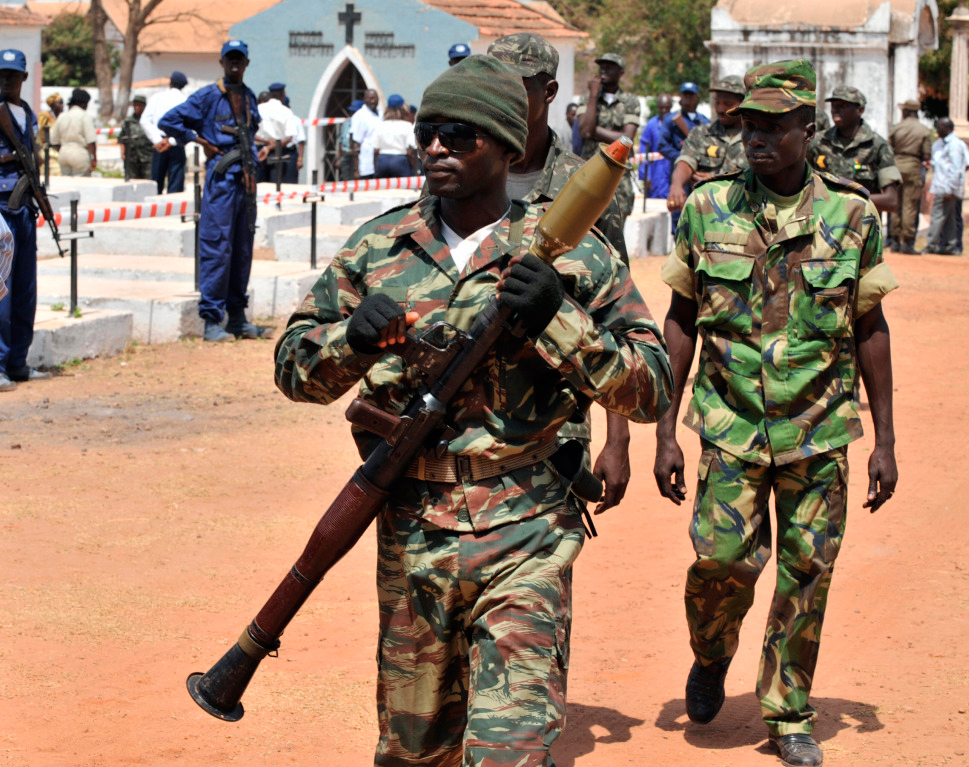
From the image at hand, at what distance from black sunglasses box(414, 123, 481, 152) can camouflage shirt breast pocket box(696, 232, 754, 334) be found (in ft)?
4.67

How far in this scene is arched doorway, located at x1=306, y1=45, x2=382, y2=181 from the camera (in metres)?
29.0

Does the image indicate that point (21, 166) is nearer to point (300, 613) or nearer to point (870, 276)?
point (300, 613)

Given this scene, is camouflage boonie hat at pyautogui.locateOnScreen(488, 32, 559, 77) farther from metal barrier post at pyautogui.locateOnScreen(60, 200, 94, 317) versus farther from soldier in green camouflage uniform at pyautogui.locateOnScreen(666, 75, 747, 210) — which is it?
metal barrier post at pyautogui.locateOnScreen(60, 200, 94, 317)

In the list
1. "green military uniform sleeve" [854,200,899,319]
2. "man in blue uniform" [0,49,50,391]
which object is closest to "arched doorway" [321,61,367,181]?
"man in blue uniform" [0,49,50,391]

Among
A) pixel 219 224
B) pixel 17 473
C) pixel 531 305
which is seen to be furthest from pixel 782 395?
pixel 219 224

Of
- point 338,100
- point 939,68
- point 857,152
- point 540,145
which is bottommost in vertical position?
point 540,145

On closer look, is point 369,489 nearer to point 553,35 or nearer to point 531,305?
point 531,305

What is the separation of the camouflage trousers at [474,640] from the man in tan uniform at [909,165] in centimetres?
1697

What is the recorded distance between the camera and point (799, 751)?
171 inches

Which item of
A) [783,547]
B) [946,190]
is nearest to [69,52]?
[946,190]

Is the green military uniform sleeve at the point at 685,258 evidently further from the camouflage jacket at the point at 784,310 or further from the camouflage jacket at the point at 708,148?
the camouflage jacket at the point at 708,148

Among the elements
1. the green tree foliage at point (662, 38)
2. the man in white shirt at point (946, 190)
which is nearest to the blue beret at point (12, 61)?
the man in white shirt at point (946, 190)

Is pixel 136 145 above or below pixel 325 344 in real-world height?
above

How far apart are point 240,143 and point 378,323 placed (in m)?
8.46
